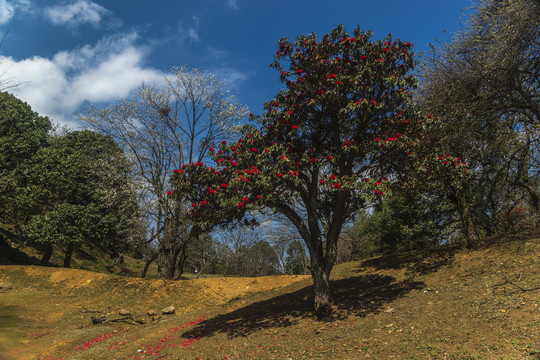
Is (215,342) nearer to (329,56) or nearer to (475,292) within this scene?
(475,292)

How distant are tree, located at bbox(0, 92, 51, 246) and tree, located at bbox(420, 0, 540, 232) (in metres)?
28.3

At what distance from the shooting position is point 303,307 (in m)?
11.5

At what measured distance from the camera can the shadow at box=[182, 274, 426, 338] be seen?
9922 mm

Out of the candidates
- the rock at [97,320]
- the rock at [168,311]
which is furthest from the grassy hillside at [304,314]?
the rock at [168,311]

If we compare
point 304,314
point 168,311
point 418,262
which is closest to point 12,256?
point 168,311

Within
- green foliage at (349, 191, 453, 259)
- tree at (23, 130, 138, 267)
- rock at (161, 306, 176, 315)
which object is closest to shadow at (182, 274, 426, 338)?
rock at (161, 306, 176, 315)

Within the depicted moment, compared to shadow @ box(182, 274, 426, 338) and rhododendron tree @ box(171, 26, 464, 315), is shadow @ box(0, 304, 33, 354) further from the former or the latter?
rhododendron tree @ box(171, 26, 464, 315)

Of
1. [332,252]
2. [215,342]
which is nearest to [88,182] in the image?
[215,342]

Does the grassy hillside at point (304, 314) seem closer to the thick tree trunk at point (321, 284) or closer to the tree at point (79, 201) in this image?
the thick tree trunk at point (321, 284)

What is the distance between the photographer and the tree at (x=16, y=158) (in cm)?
2284

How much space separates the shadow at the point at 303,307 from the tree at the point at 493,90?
512cm

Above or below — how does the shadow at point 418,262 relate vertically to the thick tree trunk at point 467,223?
below

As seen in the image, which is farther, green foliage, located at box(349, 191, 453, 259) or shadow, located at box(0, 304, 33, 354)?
green foliage, located at box(349, 191, 453, 259)

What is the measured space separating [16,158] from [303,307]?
31.7 metres
